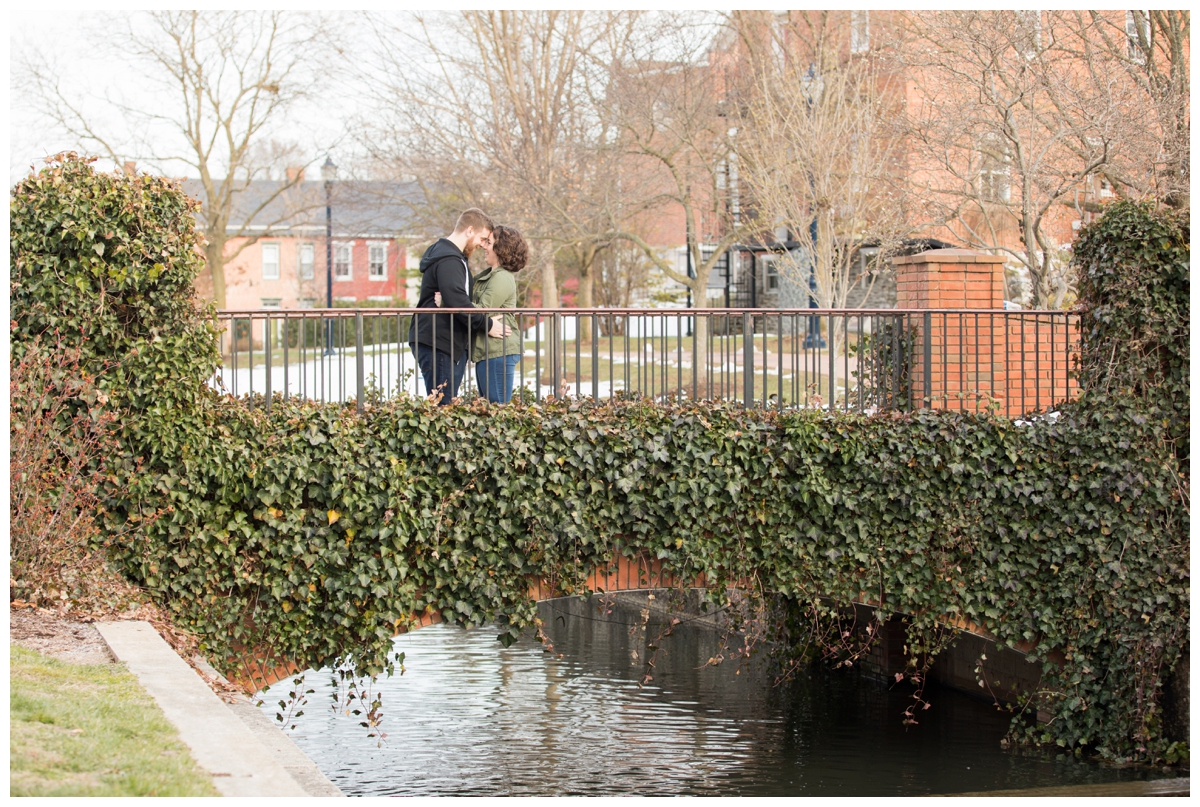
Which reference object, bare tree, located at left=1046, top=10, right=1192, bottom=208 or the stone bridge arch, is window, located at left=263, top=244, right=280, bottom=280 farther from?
the stone bridge arch

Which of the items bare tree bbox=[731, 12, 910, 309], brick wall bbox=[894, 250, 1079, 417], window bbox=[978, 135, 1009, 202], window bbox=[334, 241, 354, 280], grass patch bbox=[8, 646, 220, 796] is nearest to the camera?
grass patch bbox=[8, 646, 220, 796]

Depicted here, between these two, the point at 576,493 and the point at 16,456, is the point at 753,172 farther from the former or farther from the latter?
the point at 16,456

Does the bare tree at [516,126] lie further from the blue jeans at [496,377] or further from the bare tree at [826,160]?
the blue jeans at [496,377]

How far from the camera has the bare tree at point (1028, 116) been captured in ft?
42.8

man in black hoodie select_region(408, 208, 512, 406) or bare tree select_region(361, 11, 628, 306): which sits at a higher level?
bare tree select_region(361, 11, 628, 306)

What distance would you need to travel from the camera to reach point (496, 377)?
9.07 m

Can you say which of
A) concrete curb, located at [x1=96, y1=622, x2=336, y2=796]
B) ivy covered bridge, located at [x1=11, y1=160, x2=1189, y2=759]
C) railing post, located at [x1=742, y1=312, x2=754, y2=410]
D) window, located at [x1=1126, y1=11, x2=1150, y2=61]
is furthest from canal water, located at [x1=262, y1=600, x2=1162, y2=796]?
window, located at [x1=1126, y1=11, x2=1150, y2=61]

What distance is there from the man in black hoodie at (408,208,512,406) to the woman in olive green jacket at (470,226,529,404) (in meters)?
0.09

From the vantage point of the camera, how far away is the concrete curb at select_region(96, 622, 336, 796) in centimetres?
414

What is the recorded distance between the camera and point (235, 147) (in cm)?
2844

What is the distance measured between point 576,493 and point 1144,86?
9.90 meters

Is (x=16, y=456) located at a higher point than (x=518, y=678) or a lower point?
higher

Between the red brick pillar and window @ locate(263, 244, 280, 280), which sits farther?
window @ locate(263, 244, 280, 280)

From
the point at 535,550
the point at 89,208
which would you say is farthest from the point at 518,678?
the point at 89,208
